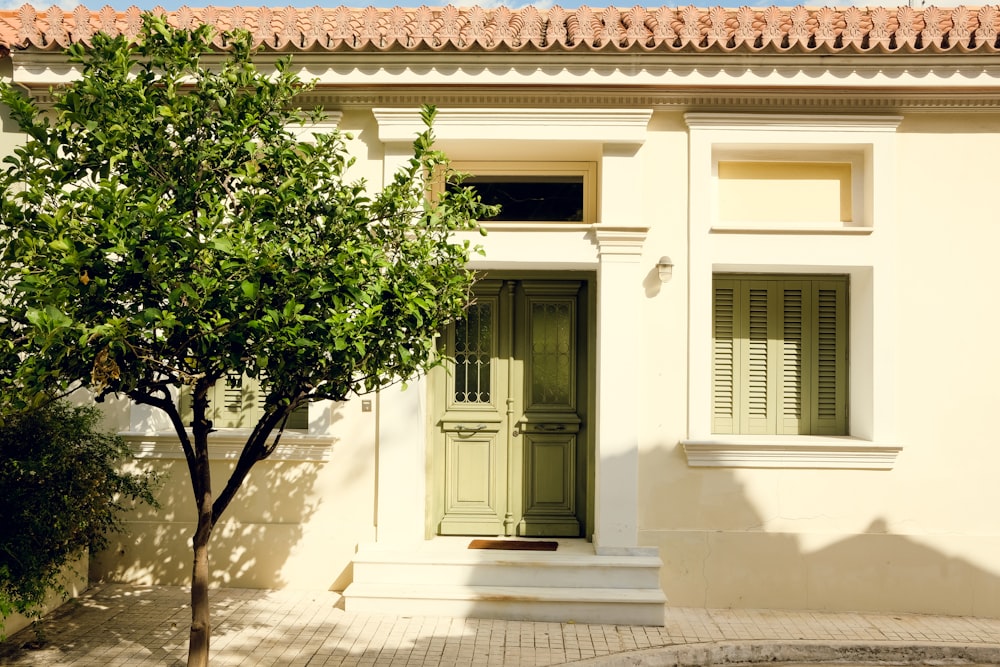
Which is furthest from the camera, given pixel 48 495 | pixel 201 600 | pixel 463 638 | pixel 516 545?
pixel 516 545

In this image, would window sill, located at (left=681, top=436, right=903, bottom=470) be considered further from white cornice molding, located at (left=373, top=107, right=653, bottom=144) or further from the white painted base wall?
the white painted base wall

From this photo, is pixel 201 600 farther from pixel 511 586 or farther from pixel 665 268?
pixel 665 268

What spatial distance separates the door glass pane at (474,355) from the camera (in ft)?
25.1

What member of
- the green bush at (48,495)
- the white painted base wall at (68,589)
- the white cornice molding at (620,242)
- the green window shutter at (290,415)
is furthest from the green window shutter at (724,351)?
the white painted base wall at (68,589)

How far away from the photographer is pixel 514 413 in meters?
7.61

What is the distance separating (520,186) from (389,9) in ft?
8.02

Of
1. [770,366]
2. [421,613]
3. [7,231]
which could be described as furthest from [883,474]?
[7,231]

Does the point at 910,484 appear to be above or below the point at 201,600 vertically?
above

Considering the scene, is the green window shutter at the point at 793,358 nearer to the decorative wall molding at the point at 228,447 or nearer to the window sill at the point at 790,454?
the window sill at the point at 790,454

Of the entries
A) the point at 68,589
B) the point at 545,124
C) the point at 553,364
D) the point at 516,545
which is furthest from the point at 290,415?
the point at 545,124

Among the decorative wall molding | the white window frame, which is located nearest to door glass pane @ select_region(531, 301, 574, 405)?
the white window frame

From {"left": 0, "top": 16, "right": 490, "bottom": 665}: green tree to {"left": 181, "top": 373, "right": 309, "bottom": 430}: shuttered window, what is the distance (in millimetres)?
2477

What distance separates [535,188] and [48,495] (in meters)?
4.75

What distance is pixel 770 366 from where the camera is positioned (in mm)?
7363
